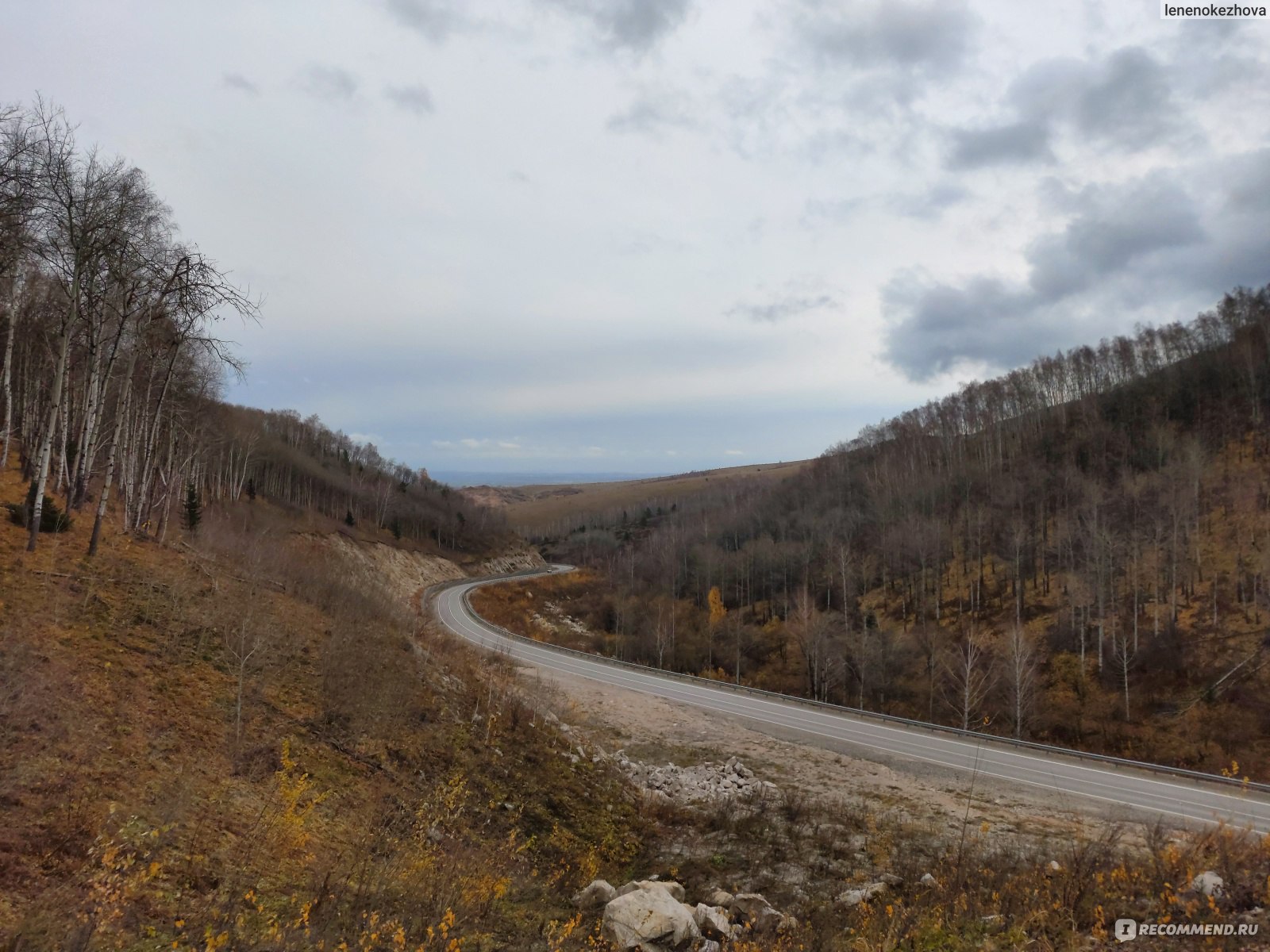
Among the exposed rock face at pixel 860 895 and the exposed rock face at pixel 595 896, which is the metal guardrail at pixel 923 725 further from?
the exposed rock face at pixel 595 896

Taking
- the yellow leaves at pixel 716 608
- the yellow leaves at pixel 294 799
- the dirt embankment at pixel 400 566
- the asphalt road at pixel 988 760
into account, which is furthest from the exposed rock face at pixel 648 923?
the yellow leaves at pixel 716 608

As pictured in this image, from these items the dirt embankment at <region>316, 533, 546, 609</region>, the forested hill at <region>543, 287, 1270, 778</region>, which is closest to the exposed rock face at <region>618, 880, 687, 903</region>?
the forested hill at <region>543, 287, 1270, 778</region>

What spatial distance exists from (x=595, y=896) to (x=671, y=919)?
1.84 m

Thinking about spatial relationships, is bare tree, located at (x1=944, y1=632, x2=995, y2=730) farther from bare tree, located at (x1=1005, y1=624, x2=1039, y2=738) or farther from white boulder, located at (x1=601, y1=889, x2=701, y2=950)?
white boulder, located at (x1=601, y1=889, x2=701, y2=950)

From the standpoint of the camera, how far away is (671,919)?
802 cm

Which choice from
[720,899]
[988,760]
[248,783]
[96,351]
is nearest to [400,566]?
[96,351]

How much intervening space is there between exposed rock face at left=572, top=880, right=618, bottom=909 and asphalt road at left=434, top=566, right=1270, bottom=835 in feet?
36.0

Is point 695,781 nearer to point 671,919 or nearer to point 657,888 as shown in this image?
point 657,888

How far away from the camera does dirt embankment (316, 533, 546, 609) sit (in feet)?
187

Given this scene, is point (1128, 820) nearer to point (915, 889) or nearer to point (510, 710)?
point (915, 889)

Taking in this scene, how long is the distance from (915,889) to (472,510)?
129 meters

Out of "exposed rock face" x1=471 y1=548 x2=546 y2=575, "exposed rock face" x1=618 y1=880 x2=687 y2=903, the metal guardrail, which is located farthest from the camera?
"exposed rock face" x1=471 y1=548 x2=546 y2=575

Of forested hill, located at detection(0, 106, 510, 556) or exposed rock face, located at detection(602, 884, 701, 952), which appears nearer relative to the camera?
exposed rock face, located at detection(602, 884, 701, 952)

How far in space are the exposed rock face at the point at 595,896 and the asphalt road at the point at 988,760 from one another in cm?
1098
